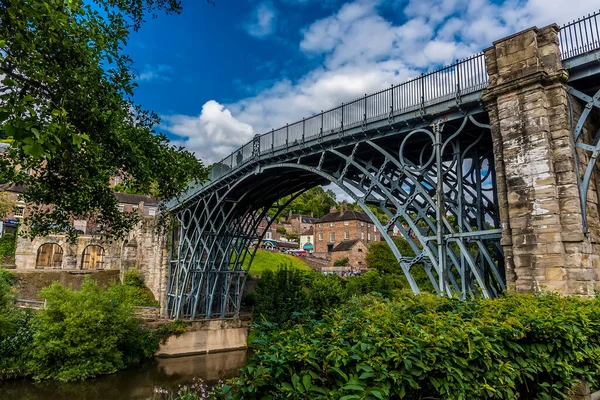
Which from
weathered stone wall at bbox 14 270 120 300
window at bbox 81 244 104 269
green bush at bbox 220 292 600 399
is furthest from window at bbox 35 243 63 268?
green bush at bbox 220 292 600 399

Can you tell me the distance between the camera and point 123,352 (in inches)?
819

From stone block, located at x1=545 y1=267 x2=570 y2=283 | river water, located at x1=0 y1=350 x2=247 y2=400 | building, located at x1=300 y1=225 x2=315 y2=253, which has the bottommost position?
river water, located at x1=0 y1=350 x2=247 y2=400

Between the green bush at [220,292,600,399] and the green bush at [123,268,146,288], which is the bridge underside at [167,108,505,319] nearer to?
the green bush at [220,292,600,399]

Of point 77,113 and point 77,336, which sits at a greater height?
point 77,113

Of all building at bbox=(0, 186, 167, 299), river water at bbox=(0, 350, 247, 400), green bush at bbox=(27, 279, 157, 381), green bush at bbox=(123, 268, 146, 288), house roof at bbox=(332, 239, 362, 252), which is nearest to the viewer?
river water at bbox=(0, 350, 247, 400)

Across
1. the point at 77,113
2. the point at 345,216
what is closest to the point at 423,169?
the point at 77,113

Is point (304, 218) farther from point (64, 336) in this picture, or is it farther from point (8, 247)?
point (64, 336)

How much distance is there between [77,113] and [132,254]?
97.8 feet

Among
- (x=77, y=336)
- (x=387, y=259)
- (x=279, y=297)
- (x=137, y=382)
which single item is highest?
(x=387, y=259)

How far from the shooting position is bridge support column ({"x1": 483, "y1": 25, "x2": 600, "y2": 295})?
7.16 metres

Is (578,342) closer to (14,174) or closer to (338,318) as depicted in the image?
(338,318)

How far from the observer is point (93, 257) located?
1578 inches

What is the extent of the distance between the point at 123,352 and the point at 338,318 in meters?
20.9

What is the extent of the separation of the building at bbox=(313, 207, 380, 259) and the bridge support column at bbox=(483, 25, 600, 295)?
50984 mm
